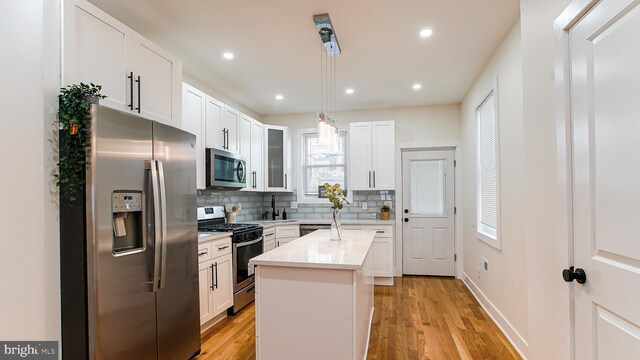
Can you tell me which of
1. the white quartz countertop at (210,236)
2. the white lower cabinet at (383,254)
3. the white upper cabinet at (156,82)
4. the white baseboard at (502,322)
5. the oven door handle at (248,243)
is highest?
the white upper cabinet at (156,82)

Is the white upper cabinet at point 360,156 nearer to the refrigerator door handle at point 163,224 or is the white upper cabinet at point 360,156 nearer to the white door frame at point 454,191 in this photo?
the white door frame at point 454,191

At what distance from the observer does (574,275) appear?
139cm

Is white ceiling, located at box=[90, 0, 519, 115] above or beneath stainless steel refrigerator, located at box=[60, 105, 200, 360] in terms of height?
above

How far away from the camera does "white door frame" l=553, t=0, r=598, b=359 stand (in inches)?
56.6

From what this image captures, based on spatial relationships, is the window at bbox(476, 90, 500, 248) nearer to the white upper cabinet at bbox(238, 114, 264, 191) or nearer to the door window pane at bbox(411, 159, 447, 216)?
the door window pane at bbox(411, 159, 447, 216)

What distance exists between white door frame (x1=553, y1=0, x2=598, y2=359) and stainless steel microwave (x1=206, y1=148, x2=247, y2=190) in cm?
295

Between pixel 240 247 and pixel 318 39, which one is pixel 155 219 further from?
pixel 318 39

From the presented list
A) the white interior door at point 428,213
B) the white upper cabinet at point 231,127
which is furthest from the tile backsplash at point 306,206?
the white upper cabinet at point 231,127

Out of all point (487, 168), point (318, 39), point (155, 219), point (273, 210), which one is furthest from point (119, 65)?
point (487, 168)

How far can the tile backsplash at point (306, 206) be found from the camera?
15.8 feet

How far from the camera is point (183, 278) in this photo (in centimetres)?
229

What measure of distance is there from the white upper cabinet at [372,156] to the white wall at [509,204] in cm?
145

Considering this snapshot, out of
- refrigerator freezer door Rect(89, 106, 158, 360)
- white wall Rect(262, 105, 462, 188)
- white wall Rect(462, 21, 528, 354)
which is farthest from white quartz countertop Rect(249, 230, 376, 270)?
white wall Rect(262, 105, 462, 188)

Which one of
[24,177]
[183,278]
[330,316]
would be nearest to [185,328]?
[183,278]
